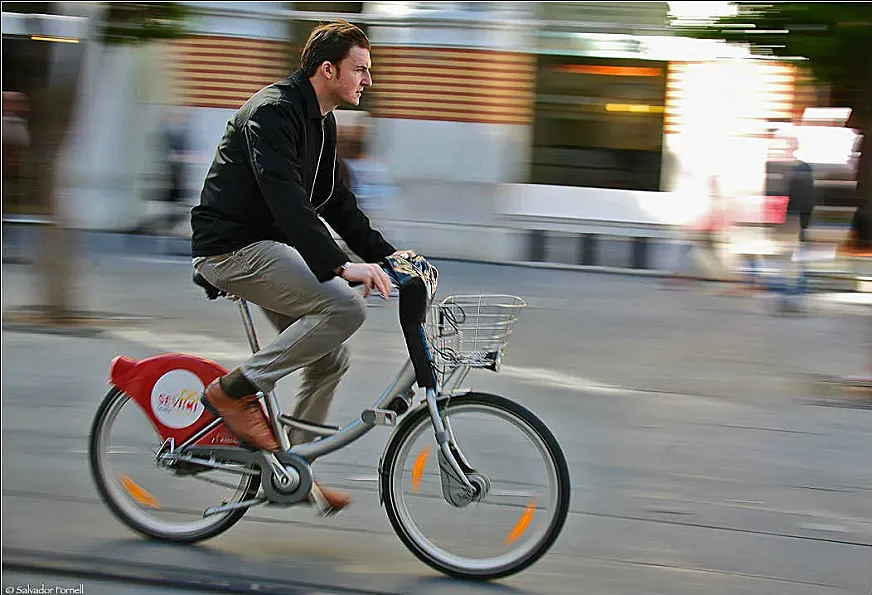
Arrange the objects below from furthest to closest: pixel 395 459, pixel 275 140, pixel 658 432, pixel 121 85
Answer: pixel 121 85, pixel 658 432, pixel 395 459, pixel 275 140

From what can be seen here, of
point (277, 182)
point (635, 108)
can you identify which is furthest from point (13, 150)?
point (277, 182)

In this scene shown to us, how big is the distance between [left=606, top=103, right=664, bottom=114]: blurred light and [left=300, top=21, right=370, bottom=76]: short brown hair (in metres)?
9.48

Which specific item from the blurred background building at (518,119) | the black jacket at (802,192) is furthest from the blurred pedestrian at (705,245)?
the black jacket at (802,192)

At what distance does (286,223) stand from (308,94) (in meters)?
0.46

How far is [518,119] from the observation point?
42.1 feet

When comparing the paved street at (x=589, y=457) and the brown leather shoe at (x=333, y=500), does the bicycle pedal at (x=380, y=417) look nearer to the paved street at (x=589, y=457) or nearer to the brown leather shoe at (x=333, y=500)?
the brown leather shoe at (x=333, y=500)

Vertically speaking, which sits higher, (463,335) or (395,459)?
(463,335)

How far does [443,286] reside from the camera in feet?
36.5

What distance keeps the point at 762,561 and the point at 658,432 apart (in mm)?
1899

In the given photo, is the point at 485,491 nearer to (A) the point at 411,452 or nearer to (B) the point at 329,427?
(A) the point at 411,452

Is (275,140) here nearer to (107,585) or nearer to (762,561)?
(107,585)

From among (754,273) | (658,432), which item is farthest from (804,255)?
(658,432)

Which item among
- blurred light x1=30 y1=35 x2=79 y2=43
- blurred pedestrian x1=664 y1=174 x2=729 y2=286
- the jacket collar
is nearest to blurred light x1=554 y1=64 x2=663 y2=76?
blurred pedestrian x1=664 y1=174 x2=729 y2=286

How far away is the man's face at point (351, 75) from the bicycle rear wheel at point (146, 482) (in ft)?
4.45
